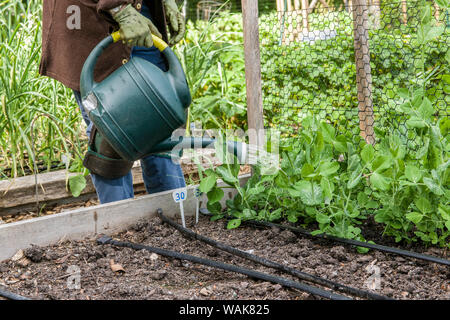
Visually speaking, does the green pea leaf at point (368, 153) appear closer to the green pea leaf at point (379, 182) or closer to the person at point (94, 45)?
the green pea leaf at point (379, 182)

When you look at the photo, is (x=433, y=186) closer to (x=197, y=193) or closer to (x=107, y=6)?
(x=197, y=193)

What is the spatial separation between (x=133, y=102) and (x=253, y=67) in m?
0.62

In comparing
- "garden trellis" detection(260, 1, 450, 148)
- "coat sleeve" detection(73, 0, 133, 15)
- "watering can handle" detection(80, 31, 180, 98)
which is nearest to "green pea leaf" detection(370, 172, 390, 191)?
"garden trellis" detection(260, 1, 450, 148)

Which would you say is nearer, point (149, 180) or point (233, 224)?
point (233, 224)

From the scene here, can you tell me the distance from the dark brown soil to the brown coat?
0.59 meters

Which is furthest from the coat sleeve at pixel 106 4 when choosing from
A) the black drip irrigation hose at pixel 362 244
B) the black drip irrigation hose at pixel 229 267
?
the black drip irrigation hose at pixel 362 244

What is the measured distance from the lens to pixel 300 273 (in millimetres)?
1288

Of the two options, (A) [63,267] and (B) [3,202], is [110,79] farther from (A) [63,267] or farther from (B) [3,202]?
(B) [3,202]

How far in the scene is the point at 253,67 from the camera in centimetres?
193

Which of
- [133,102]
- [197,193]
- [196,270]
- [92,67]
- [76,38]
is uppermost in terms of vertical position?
[76,38]

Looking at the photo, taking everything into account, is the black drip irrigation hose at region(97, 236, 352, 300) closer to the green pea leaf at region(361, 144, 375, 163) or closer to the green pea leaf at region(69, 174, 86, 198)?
the green pea leaf at region(361, 144, 375, 163)

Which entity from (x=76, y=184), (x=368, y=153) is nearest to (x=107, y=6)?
(x=368, y=153)

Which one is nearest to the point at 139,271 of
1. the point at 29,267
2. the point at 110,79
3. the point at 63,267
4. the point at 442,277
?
the point at 63,267
